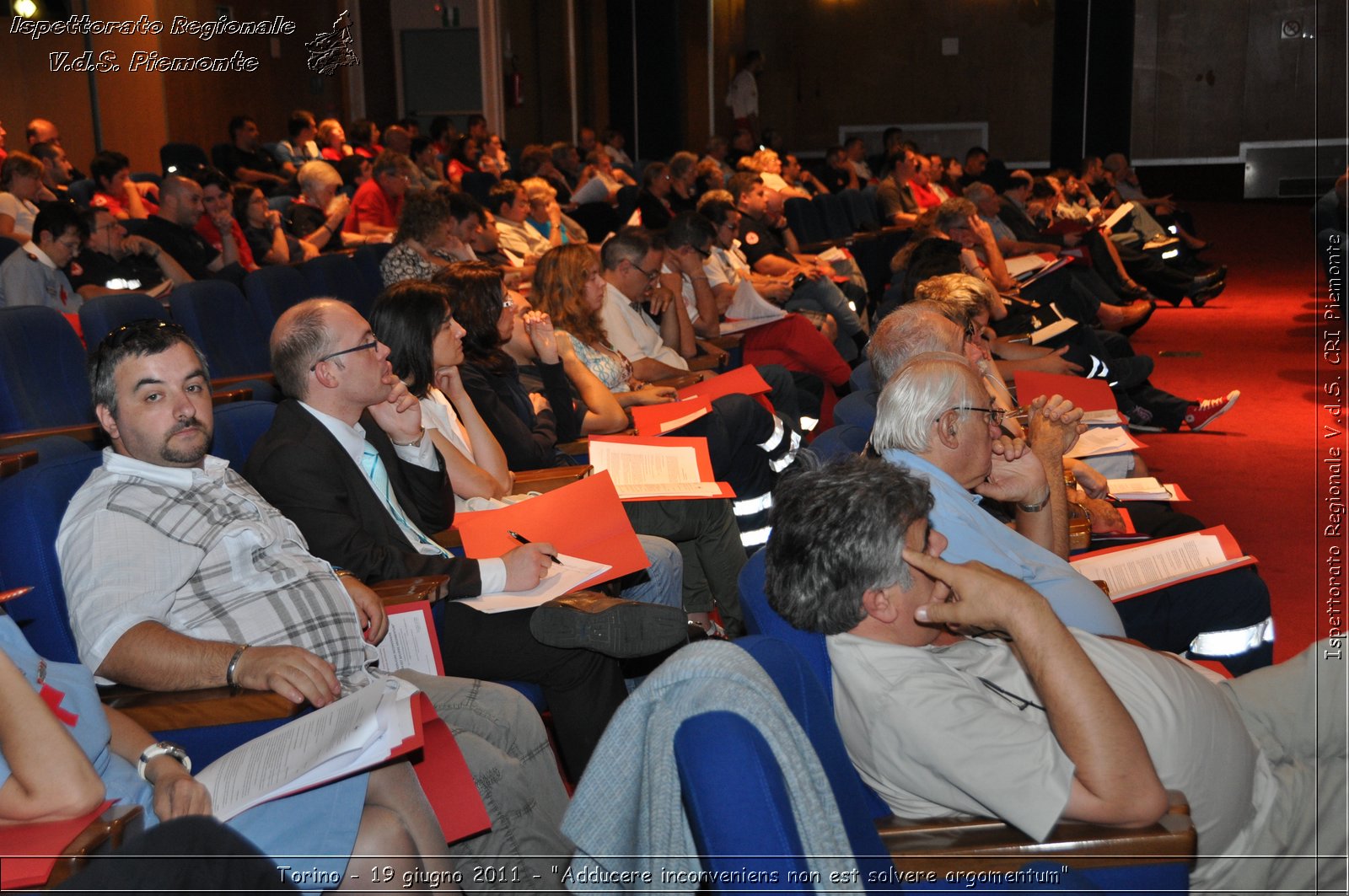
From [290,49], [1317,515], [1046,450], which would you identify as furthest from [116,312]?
[290,49]

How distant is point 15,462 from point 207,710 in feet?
2.65

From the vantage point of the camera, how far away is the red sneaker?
5391 millimetres

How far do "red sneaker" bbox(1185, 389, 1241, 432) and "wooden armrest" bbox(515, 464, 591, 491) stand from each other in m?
3.60

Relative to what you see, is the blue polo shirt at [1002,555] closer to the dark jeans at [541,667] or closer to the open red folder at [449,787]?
the dark jeans at [541,667]

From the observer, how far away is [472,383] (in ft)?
10.7

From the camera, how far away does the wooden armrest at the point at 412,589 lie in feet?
7.34

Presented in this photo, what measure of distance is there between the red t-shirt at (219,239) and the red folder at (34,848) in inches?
196

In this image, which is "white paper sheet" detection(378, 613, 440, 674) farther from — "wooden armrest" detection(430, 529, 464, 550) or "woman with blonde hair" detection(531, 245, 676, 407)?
"woman with blonde hair" detection(531, 245, 676, 407)

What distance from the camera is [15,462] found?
7.42 feet

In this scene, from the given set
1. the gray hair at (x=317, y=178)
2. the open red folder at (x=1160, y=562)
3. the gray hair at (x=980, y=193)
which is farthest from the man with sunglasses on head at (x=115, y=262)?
the gray hair at (x=980, y=193)

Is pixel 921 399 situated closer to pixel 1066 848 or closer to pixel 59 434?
pixel 1066 848

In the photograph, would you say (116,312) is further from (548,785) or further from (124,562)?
(548,785)

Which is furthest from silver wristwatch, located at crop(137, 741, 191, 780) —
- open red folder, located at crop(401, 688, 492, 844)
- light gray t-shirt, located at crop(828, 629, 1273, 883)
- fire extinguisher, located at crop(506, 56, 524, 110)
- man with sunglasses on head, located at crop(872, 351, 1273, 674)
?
fire extinguisher, located at crop(506, 56, 524, 110)

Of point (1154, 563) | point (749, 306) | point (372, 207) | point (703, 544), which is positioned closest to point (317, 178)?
point (372, 207)
